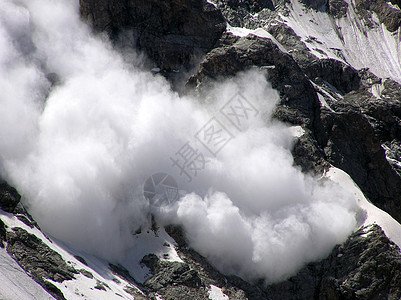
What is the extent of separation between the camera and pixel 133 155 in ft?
168

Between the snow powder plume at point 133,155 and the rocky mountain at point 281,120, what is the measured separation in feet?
5.26

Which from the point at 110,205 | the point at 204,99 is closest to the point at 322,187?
the point at 204,99

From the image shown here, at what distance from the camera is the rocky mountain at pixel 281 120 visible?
35.1 meters

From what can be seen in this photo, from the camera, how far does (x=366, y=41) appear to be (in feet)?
337

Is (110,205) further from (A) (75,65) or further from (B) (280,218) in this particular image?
(A) (75,65)

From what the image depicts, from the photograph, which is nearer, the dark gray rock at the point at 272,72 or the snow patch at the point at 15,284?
the snow patch at the point at 15,284

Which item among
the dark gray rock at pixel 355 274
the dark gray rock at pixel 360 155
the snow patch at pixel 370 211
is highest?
the dark gray rock at pixel 360 155

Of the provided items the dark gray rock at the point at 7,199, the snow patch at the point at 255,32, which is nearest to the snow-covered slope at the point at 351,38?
the snow patch at the point at 255,32

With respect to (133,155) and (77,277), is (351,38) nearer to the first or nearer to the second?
(133,155)

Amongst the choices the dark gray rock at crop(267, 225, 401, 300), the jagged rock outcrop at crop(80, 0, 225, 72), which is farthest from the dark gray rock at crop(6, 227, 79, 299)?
the jagged rock outcrop at crop(80, 0, 225, 72)

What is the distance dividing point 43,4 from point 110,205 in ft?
106

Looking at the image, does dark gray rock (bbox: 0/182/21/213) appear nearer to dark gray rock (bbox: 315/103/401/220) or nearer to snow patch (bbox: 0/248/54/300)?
snow patch (bbox: 0/248/54/300)

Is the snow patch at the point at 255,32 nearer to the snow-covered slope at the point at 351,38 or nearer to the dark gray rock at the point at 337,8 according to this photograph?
the snow-covered slope at the point at 351,38

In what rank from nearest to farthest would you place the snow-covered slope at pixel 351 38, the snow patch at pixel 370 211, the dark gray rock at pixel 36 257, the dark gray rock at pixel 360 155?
the dark gray rock at pixel 36 257, the snow patch at pixel 370 211, the dark gray rock at pixel 360 155, the snow-covered slope at pixel 351 38
